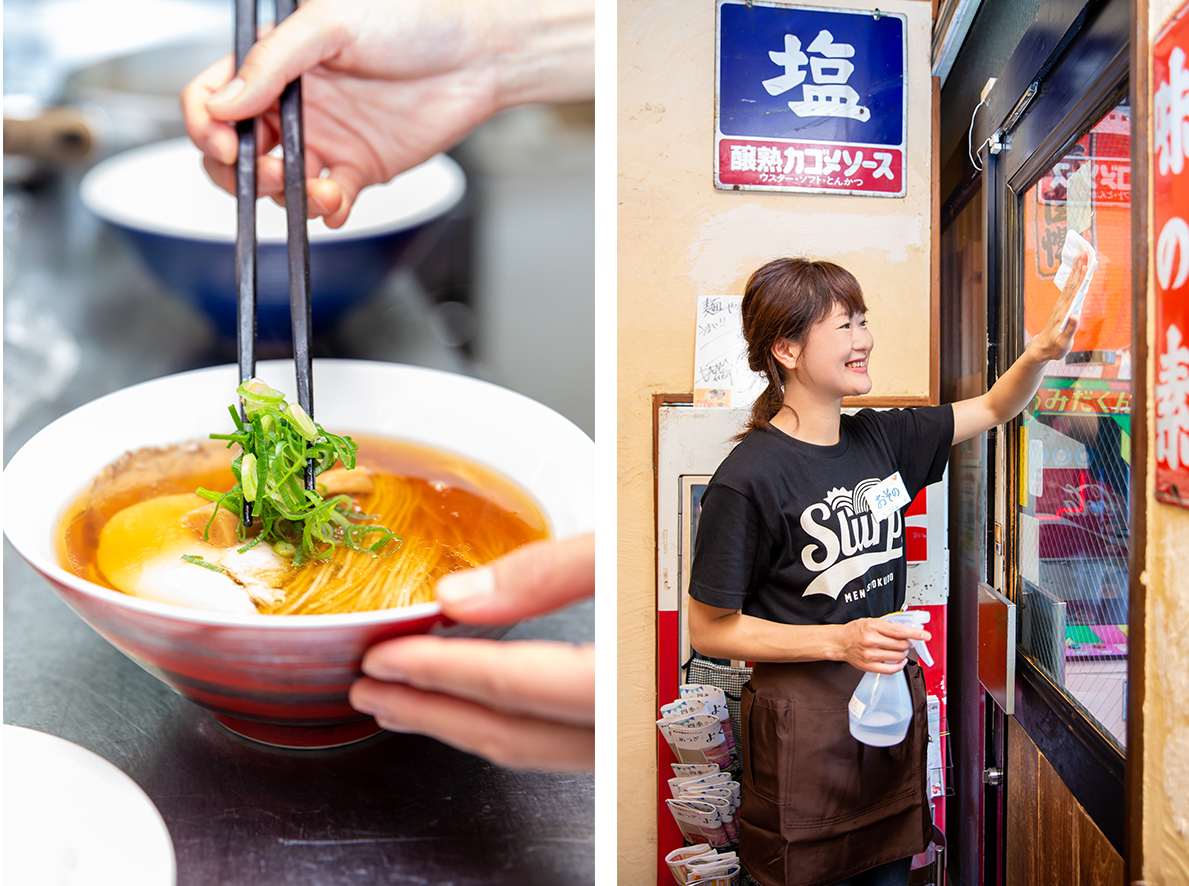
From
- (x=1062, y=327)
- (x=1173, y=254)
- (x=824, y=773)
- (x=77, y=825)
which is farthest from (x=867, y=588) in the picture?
(x=77, y=825)

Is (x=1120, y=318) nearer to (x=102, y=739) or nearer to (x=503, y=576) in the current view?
(x=503, y=576)

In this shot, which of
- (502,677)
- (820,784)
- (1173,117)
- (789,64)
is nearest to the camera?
(502,677)

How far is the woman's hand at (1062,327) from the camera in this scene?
40.6 inches

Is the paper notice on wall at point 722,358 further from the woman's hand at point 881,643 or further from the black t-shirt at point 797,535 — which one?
the woman's hand at point 881,643

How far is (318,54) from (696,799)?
5.08 ft

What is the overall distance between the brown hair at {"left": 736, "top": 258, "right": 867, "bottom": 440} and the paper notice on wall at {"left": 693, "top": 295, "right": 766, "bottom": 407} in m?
0.13

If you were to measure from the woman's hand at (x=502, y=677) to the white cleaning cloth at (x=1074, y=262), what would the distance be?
0.87 meters

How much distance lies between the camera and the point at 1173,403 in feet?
2.61

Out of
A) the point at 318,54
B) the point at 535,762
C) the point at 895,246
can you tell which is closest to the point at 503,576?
the point at 535,762

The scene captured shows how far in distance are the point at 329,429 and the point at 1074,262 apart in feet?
3.82

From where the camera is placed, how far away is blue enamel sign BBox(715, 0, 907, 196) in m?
1.37

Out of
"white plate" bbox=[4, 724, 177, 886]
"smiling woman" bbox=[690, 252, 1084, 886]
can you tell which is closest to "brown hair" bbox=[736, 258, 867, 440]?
"smiling woman" bbox=[690, 252, 1084, 886]

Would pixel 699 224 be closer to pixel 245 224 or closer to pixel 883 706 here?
pixel 245 224

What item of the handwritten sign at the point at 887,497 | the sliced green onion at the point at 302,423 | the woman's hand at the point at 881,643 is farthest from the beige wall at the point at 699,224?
the sliced green onion at the point at 302,423
